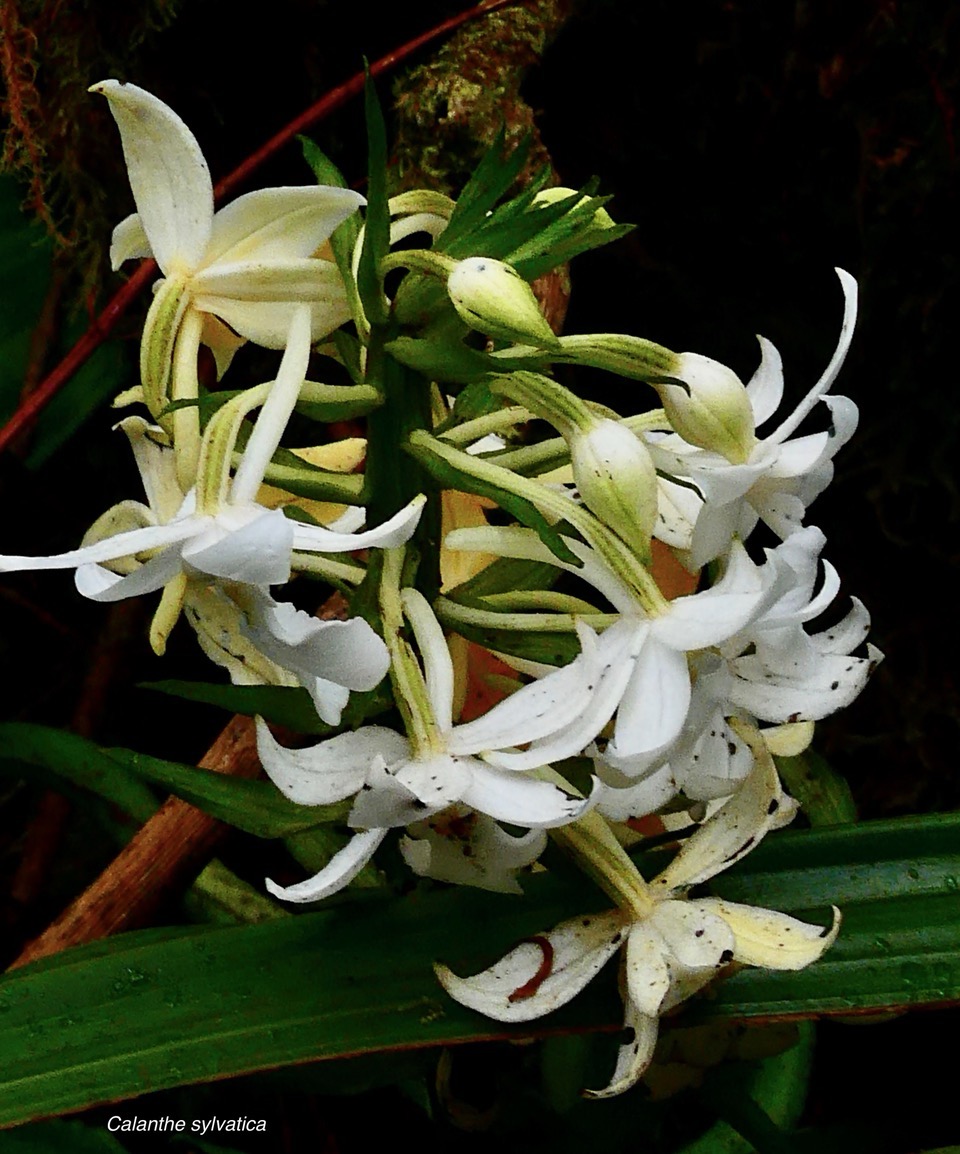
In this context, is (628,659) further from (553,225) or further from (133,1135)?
(133,1135)

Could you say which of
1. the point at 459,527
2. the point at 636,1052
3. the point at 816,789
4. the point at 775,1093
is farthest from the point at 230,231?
the point at 775,1093

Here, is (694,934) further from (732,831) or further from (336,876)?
(336,876)

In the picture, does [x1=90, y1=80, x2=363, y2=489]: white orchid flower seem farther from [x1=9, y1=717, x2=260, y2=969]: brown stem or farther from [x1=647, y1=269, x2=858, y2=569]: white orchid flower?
[x1=9, y1=717, x2=260, y2=969]: brown stem

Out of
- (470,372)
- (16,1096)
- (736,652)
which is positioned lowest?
(16,1096)

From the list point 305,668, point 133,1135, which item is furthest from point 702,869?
point 133,1135

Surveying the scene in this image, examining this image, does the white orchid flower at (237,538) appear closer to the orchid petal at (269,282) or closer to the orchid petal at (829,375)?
the orchid petal at (269,282)

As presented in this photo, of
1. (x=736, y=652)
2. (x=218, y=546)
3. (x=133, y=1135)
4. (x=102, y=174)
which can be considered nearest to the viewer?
(x=218, y=546)
